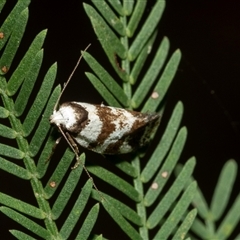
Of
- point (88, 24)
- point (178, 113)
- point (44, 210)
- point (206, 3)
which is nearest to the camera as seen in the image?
point (44, 210)

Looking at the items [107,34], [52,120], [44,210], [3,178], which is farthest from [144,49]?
[3,178]

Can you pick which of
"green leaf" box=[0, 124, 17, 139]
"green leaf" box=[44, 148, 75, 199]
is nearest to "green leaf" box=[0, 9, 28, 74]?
"green leaf" box=[0, 124, 17, 139]

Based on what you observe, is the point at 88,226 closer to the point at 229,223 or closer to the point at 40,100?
the point at 40,100

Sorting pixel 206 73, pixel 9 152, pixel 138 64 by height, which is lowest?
pixel 9 152

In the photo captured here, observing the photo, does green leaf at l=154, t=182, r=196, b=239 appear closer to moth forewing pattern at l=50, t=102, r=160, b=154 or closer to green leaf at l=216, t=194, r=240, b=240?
moth forewing pattern at l=50, t=102, r=160, b=154

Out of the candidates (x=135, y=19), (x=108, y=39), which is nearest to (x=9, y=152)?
(x=108, y=39)

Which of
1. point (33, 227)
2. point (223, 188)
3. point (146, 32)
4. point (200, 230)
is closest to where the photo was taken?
point (33, 227)

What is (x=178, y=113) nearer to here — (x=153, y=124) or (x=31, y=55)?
(x=153, y=124)
